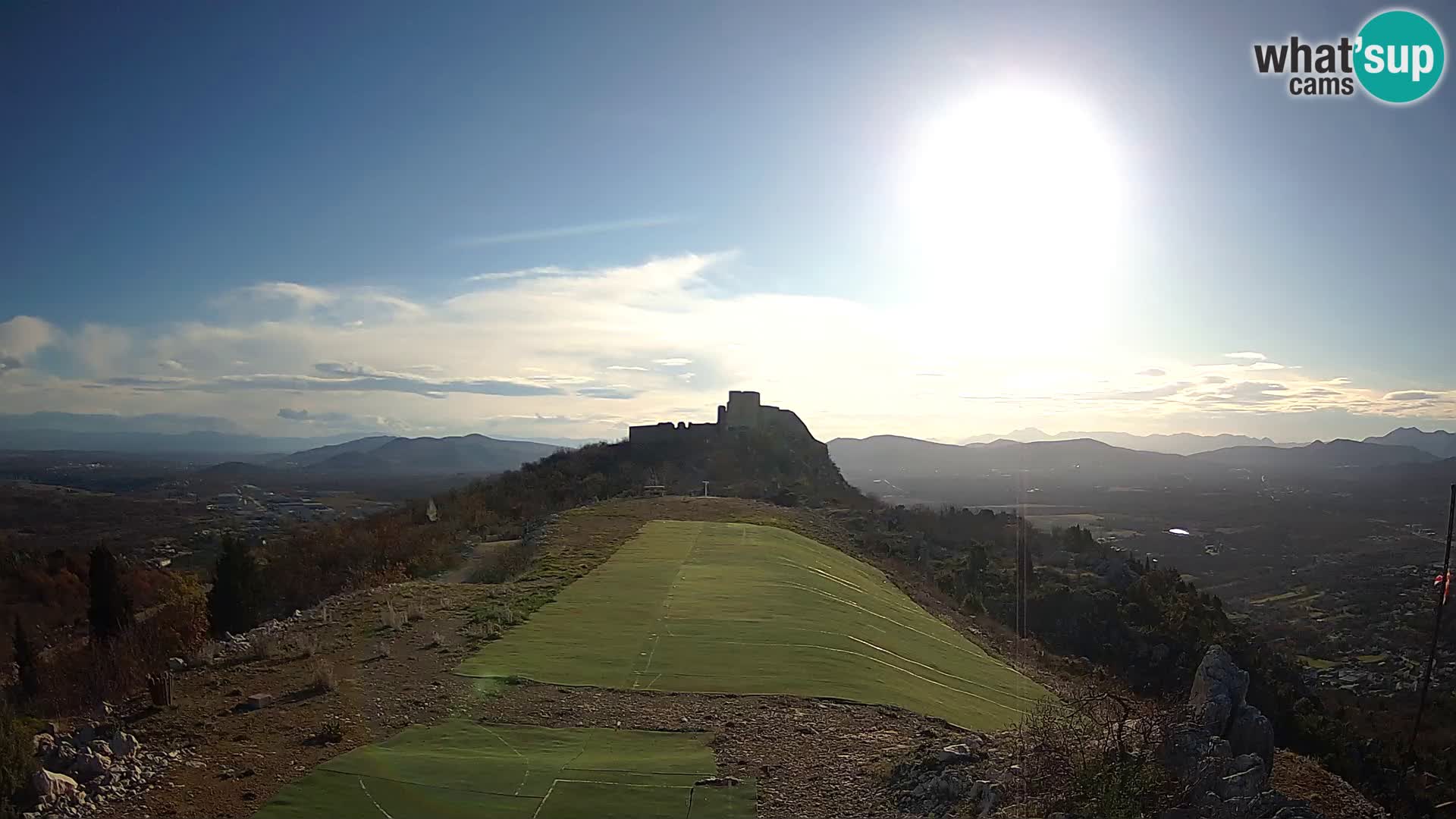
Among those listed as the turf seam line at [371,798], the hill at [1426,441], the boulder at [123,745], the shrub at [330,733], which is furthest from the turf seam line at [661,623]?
the hill at [1426,441]

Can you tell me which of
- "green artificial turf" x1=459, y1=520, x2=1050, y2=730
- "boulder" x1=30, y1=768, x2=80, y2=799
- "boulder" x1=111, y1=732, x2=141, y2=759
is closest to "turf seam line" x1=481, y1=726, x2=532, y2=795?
"green artificial turf" x1=459, y1=520, x2=1050, y2=730

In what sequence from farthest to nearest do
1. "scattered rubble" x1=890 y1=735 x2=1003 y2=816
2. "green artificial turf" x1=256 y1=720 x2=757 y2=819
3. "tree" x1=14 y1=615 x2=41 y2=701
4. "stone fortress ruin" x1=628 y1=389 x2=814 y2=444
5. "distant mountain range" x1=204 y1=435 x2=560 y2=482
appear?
"distant mountain range" x1=204 y1=435 x2=560 y2=482 → "stone fortress ruin" x1=628 y1=389 x2=814 y2=444 → "tree" x1=14 y1=615 x2=41 y2=701 → "green artificial turf" x1=256 y1=720 x2=757 y2=819 → "scattered rubble" x1=890 y1=735 x2=1003 y2=816

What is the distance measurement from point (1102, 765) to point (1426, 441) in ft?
488

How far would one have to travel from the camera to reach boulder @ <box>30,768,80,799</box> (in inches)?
228

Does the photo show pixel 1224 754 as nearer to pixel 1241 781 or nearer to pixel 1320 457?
pixel 1241 781

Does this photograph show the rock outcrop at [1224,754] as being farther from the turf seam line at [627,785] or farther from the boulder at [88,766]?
the boulder at [88,766]

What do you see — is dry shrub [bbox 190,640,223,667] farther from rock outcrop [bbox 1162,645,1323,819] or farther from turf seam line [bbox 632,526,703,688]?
rock outcrop [bbox 1162,645,1323,819]

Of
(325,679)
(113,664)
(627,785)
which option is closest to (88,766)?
(325,679)

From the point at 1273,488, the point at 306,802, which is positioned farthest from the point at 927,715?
the point at 1273,488

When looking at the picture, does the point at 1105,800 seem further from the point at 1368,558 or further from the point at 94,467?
the point at 94,467

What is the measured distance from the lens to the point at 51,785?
5.86 m

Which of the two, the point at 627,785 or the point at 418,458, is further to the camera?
the point at 418,458

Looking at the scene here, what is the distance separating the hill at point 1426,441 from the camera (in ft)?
321

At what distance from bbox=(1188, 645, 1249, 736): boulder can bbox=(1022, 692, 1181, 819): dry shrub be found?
1.27 feet
